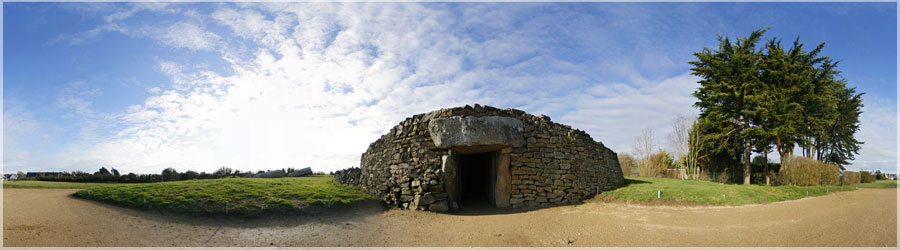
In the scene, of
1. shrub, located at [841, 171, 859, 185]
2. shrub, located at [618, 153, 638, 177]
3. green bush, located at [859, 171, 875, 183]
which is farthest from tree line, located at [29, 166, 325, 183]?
green bush, located at [859, 171, 875, 183]

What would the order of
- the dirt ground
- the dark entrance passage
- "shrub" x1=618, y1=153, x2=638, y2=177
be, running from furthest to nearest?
1. "shrub" x1=618, y1=153, x2=638, y2=177
2. the dark entrance passage
3. the dirt ground

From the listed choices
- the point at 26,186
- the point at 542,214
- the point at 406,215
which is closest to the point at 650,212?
the point at 542,214

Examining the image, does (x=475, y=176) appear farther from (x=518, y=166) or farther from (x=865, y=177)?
(x=865, y=177)

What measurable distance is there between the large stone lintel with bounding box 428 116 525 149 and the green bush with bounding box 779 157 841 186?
1505 centimetres

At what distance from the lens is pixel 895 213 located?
334 inches

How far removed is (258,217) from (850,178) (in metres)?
30.1

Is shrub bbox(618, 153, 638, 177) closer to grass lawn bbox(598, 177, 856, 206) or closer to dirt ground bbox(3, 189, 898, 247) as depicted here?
grass lawn bbox(598, 177, 856, 206)

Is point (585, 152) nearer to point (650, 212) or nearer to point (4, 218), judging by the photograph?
point (650, 212)

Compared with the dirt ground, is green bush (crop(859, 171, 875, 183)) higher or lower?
lower

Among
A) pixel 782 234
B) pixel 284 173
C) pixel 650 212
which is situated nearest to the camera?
pixel 782 234

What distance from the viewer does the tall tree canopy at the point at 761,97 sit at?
20.9 metres

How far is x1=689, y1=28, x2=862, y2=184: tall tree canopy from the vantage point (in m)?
20.9

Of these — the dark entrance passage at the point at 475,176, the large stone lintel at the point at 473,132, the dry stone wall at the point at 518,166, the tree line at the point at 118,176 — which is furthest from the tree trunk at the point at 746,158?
the tree line at the point at 118,176

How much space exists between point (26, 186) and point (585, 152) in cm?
1910
